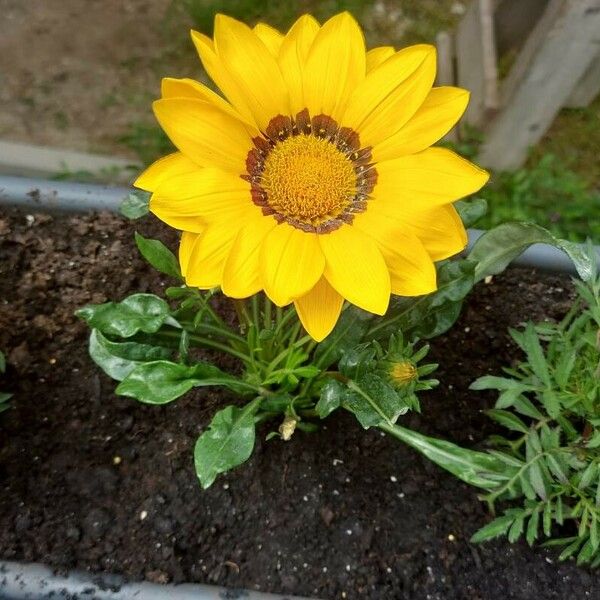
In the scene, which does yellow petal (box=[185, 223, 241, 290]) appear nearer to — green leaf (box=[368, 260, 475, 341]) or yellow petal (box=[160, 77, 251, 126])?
yellow petal (box=[160, 77, 251, 126])

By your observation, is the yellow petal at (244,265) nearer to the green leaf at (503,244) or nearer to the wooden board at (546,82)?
the green leaf at (503,244)

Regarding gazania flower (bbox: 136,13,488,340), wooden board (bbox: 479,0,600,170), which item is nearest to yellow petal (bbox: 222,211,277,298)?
gazania flower (bbox: 136,13,488,340)

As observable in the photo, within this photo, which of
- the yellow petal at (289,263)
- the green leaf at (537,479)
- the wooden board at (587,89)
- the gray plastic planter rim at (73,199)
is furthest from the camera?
the wooden board at (587,89)

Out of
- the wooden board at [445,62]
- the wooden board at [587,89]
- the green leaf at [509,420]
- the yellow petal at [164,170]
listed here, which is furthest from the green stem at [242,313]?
the wooden board at [587,89]

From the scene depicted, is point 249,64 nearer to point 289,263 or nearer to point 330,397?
point 289,263

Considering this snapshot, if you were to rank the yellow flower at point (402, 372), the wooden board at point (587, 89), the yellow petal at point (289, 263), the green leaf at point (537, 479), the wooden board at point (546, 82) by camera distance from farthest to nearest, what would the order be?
the wooden board at point (587, 89), the wooden board at point (546, 82), the green leaf at point (537, 479), the yellow flower at point (402, 372), the yellow petal at point (289, 263)

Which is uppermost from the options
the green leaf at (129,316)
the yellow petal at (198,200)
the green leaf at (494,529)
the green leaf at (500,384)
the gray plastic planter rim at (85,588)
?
the yellow petal at (198,200)
